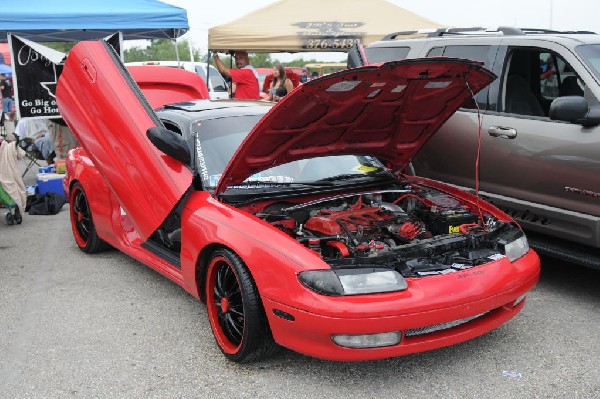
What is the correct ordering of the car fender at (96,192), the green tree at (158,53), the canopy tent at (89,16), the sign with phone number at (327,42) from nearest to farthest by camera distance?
1. the car fender at (96,192)
2. the canopy tent at (89,16)
3. the sign with phone number at (327,42)
4. the green tree at (158,53)

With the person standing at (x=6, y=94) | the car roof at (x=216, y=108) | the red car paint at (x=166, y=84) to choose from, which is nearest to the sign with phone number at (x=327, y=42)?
the red car paint at (x=166, y=84)

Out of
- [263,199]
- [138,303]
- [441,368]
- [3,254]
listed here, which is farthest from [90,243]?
[441,368]

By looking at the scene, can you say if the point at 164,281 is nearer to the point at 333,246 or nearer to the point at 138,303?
the point at 138,303

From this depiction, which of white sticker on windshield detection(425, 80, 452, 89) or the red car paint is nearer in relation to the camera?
white sticker on windshield detection(425, 80, 452, 89)

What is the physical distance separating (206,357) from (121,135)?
1.67 m

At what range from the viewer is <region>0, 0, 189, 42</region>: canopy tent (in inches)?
354

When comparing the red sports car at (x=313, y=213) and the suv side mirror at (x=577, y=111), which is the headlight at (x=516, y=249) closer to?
the red sports car at (x=313, y=213)

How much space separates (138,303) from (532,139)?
326 centimetres

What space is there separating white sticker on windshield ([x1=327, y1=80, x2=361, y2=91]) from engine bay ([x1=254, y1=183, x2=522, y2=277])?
807 mm

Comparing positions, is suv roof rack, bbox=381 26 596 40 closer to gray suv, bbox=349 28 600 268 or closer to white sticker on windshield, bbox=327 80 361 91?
gray suv, bbox=349 28 600 268

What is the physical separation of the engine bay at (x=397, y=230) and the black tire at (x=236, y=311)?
391 millimetres

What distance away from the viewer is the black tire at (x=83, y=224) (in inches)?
229

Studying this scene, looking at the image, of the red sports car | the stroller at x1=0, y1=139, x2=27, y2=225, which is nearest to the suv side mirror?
the red sports car

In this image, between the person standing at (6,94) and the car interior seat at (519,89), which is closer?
the car interior seat at (519,89)
